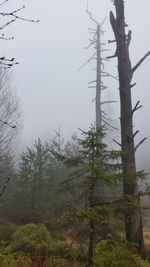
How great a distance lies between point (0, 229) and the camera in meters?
14.8

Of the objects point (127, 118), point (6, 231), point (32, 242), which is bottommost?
point (32, 242)

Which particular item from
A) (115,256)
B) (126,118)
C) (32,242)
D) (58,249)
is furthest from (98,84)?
(115,256)

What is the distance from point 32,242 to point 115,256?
11.4ft

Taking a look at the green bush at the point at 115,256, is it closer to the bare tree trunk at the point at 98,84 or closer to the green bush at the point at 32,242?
the green bush at the point at 32,242

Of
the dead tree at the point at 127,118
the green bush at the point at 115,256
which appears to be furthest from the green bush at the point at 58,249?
the green bush at the point at 115,256

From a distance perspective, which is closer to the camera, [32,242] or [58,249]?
[58,249]

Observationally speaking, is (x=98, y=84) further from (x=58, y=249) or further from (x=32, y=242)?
(x=58, y=249)

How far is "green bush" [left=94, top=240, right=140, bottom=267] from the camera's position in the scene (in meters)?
8.12

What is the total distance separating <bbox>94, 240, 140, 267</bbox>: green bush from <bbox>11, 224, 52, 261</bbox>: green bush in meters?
2.22

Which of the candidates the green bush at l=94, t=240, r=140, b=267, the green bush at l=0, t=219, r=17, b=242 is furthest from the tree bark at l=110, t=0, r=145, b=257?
the green bush at l=0, t=219, r=17, b=242

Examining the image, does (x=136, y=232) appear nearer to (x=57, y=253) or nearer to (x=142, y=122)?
(x=57, y=253)

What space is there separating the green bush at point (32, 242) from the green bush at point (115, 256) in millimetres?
2225

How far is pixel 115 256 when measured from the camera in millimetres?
8289

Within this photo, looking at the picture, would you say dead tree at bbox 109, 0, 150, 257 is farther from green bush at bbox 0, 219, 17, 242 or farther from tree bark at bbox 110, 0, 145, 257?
green bush at bbox 0, 219, 17, 242
